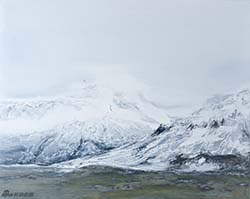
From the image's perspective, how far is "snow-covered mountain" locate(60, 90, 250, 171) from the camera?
1822 mm

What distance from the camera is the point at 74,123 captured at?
5.78ft

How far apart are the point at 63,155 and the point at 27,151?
13cm

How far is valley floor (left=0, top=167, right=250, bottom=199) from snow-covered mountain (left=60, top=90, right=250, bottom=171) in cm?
4

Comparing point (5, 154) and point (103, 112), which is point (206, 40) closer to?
point (103, 112)

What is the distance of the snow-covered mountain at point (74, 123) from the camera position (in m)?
1.70

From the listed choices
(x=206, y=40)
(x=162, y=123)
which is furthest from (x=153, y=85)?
(x=206, y=40)

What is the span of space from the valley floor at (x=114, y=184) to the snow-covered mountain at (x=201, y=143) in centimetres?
4
